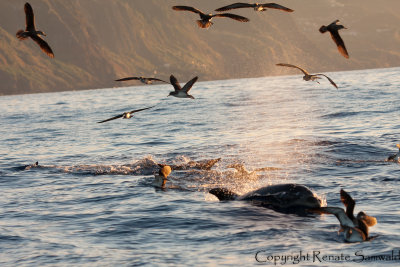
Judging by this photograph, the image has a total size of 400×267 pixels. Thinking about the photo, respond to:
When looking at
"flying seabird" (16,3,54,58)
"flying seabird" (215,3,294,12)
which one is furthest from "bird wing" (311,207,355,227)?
"flying seabird" (16,3,54,58)

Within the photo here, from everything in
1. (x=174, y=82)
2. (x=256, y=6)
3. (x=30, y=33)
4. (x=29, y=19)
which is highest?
(x=256, y=6)

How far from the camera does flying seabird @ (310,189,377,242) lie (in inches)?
348

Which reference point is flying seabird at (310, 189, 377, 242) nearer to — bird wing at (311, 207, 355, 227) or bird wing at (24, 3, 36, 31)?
bird wing at (311, 207, 355, 227)

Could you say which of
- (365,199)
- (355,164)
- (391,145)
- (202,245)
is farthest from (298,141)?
(202,245)

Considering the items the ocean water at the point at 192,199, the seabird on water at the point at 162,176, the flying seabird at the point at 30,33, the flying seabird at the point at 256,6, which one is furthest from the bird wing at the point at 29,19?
the seabird on water at the point at 162,176

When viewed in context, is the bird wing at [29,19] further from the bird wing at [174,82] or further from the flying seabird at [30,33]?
the bird wing at [174,82]

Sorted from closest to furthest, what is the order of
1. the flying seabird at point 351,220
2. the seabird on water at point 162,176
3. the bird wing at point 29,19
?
the flying seabird at point 351,220
the bird wing at point 29,19
the seabird on water at point 162,176

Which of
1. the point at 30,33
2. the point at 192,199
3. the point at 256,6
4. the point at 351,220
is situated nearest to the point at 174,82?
the point at 192,199

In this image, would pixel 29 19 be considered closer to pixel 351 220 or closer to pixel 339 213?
pixel 339 213

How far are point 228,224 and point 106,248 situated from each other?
2974 millimetres

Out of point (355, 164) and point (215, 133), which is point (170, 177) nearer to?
point (355, 164)

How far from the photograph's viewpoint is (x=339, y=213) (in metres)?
9.27

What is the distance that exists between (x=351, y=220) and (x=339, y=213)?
0.55m

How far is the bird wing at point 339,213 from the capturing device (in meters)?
8.91
